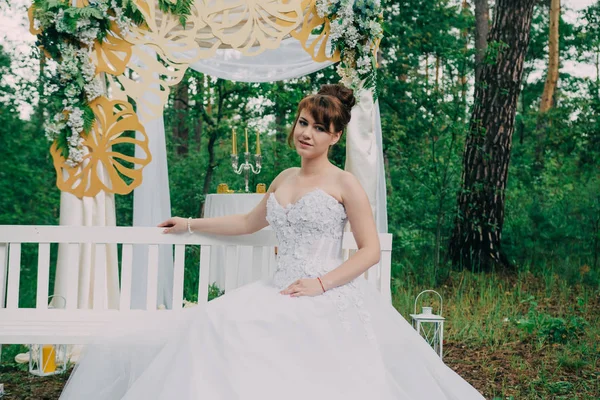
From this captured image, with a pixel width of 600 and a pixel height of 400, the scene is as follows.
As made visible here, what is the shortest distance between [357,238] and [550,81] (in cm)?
1167

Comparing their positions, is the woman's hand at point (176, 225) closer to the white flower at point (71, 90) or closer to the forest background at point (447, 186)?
the white flower at point (71, 90)

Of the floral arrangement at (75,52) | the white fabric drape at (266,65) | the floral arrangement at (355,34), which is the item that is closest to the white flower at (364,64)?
the floral arrangement at (355,34)

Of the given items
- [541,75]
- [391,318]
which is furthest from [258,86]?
[541,75]

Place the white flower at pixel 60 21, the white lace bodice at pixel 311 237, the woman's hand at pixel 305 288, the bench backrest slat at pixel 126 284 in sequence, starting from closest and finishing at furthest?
the woman's hand at pixel 305 288, the white lace bodice at pixel 311 237, the bench backrest slat at pixel 126 284, the white flower at pixel 60 21

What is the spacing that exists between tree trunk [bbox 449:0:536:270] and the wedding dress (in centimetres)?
515

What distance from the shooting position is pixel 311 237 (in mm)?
2822

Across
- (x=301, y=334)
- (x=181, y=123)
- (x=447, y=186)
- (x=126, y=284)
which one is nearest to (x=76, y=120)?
(x=126, y=284)

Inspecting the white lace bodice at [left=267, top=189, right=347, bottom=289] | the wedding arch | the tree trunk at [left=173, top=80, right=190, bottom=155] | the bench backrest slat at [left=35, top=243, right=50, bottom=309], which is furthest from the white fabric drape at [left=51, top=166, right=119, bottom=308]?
the tree trunk at [left=173, top=80, right=190, bottom=155]

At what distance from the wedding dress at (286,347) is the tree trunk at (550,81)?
1048 centimetres

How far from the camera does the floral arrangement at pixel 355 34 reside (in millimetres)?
4227

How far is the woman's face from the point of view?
278 cm

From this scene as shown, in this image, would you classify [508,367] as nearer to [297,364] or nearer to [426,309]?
[426,309]

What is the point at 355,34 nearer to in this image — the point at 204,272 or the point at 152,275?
the point at 204,272

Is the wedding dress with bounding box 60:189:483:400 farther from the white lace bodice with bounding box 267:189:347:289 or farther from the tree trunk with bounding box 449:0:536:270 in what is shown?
the tree trunk with bounding box 449:0:536:270
